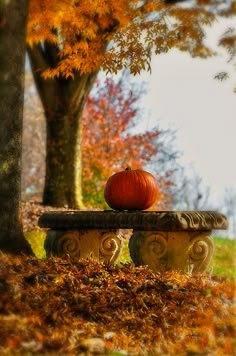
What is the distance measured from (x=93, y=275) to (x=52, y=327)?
1.36 m

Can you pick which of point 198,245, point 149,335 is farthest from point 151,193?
point 149,335

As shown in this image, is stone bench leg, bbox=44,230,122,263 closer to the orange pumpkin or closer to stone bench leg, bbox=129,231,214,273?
the orange pumpkin

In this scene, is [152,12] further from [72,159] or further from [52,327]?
[52,327]

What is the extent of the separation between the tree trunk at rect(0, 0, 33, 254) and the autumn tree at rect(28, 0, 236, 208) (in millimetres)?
2693

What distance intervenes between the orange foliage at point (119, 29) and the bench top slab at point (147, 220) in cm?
269

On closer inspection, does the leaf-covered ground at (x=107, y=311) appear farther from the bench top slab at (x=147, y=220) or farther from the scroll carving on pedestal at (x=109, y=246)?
the scroll carving on pedestal at (x=109, y=246)

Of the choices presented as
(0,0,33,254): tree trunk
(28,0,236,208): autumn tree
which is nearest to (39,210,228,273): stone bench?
(0,0,33,254): tree trunk

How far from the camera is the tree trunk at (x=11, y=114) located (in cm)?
645

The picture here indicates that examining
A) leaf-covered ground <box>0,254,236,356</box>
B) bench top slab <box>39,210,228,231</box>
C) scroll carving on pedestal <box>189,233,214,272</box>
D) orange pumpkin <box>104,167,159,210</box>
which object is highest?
orange pumpkin <box>104,167,159,210</box>

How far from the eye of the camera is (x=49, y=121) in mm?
13602

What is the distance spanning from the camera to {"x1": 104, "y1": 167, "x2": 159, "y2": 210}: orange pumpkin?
7.40 m

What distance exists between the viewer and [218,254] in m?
12.7

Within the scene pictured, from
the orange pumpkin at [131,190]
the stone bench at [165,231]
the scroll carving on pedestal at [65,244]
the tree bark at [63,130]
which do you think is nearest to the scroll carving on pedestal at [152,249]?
the stone bench at [165,231]

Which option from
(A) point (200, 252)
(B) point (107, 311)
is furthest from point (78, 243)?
(B) point (107, 311)
